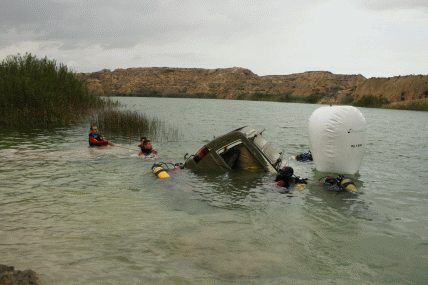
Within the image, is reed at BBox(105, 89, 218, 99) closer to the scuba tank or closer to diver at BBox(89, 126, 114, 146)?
diver at BBox(89, 126, 114, 146)

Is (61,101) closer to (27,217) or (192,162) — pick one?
(192,162)

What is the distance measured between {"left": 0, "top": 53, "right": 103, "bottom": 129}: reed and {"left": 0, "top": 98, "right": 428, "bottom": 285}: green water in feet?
37.2

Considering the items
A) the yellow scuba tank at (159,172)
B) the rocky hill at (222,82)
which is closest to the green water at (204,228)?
the yellow scuba tank at (159,172)

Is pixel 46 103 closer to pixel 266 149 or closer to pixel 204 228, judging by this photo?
pixel 266 149

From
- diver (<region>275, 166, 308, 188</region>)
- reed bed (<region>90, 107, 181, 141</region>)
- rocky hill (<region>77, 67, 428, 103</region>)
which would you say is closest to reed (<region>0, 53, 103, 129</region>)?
reed bed (<region>90, 107, 181, 141</region>)

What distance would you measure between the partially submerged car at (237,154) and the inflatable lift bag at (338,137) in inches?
58.3

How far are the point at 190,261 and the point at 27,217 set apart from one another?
146 inches

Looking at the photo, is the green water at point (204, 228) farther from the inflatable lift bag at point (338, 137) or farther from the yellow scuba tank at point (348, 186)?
the inflatable lift bag at point (338, 137)

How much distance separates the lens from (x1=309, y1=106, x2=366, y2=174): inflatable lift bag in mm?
9242

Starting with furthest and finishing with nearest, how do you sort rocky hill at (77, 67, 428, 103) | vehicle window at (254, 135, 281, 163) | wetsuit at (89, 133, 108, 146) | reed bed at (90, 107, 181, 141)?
1. rocky hill at (77, 67, 428, 103)
2. reed bed at (90, 107, 181, 141)
3. wetsuit at (89, 133, 108, 146)
4. vehicle window at (254, 135, 281, 163)

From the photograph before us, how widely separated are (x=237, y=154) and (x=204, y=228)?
4.35 meters

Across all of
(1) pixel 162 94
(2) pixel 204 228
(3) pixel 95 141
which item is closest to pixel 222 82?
(1) pixel 162 94

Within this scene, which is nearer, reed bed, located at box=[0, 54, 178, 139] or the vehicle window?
the vehicle window

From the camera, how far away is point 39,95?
70.2ft
